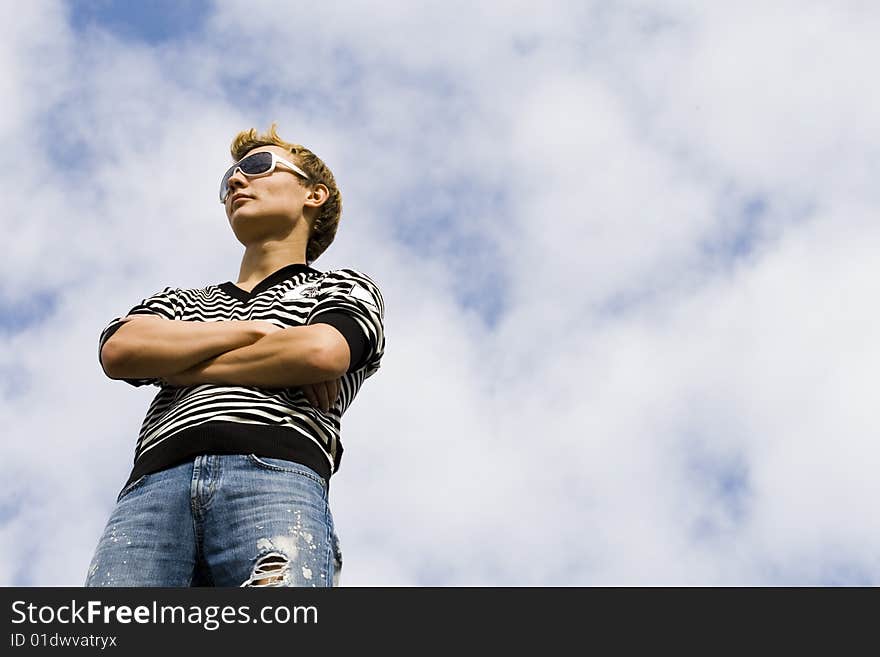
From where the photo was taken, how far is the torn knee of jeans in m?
4.36

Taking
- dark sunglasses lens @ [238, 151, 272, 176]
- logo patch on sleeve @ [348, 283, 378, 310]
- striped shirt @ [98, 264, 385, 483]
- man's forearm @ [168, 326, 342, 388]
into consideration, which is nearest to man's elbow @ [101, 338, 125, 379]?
striped shirt @ [98, 264, 385, 483]

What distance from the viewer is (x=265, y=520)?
449 centimetres

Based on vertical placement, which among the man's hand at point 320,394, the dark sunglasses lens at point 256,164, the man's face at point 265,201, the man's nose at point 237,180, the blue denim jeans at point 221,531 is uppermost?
the dark sunglasses lens at point 256,164

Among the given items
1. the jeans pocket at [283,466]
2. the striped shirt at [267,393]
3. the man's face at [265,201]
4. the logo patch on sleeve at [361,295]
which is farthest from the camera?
the man's face at [265,201]

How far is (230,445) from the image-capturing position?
4703 millimetres

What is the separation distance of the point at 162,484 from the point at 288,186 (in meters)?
2.18

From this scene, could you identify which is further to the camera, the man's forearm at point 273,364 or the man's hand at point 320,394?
the man's hand at point 320,394

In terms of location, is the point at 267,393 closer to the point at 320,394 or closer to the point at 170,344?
the point at 320,394

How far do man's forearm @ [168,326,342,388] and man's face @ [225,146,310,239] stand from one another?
1.22m

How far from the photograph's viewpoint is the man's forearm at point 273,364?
493 centimetres

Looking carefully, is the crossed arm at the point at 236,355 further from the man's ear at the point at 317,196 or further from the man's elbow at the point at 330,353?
the man's ear at the point at 317,196

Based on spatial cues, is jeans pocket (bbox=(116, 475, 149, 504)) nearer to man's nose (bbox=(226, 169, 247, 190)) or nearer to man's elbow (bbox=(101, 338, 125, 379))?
man's elbow (bbox=(101, 338, 125, 379))

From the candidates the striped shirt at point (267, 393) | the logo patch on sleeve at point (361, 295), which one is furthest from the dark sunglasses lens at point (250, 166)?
the logo patch on sleeve at point (361, 295)
